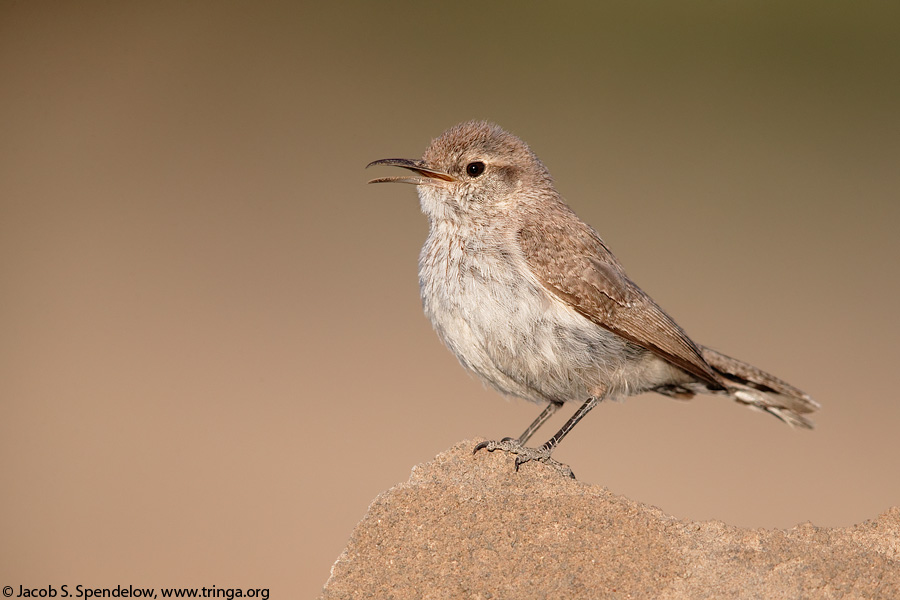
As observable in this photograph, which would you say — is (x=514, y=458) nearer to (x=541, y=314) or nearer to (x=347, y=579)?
(x=541, y=314)

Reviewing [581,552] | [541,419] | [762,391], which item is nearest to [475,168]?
[541,419]

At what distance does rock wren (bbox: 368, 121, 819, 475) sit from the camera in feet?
16.2

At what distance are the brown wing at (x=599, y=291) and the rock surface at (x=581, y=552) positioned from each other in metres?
1.42

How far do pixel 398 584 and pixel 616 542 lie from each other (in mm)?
930

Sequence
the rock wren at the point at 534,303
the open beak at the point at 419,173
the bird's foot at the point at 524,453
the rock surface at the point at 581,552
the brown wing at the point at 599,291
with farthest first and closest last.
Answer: the open beak at the point at 419,173 → the brown wing at the point at 599,291 → the rock wren at the point at 534,303 → the bird's foot at the point at 524,453 → the rock surface at the point at 581,552

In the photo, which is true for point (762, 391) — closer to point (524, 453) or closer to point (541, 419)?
point (541, 419)

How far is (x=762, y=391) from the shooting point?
19.1 ft

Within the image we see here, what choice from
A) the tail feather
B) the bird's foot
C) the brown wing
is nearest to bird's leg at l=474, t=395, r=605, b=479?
the bird's foot

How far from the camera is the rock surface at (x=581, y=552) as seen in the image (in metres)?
3.35

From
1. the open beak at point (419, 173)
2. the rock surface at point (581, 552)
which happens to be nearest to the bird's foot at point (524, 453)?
the rock surface at point (581, 552)

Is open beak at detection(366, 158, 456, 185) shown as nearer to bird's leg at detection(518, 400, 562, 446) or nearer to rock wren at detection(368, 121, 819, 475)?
rock wren at detection(368, 121, 819, 475)

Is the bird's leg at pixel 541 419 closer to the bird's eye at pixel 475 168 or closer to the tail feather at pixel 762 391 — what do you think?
the tail feather at pixel 762 391

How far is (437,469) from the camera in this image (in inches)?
168

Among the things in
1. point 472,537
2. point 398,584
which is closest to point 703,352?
point 472,537
